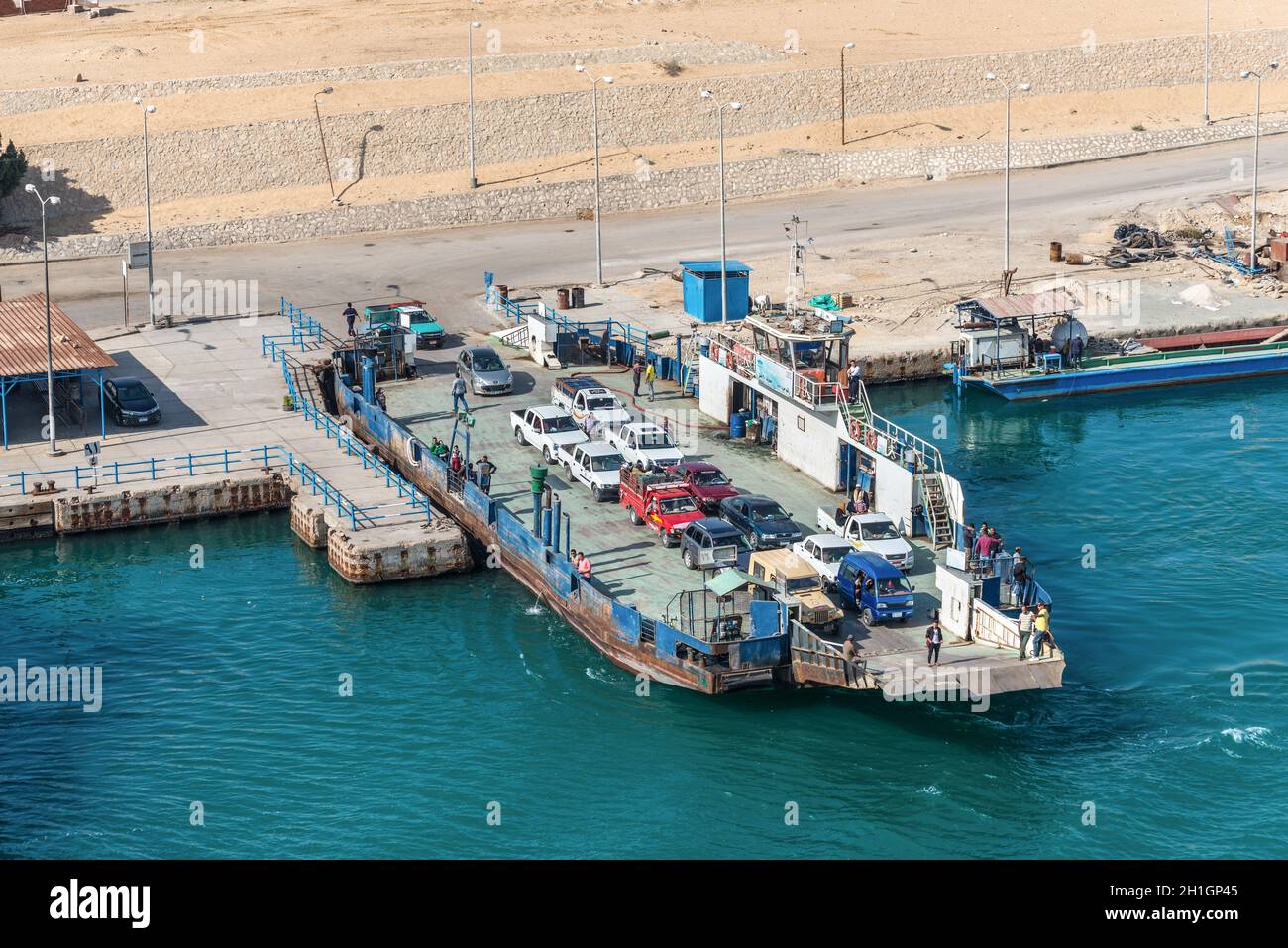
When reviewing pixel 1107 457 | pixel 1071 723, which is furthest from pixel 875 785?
pixel 1107 457

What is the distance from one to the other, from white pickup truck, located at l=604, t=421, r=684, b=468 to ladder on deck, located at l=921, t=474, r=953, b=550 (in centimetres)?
911

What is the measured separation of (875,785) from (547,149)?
75942 mm

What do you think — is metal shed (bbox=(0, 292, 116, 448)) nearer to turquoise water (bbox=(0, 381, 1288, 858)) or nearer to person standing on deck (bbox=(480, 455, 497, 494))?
turquoise water (bbox=(0, 381, 1288, 858))

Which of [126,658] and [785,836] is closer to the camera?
[785,836]

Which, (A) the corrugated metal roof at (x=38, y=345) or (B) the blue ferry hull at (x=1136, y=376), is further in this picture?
(B) the blue ferry hull at (x=1136, y=376)

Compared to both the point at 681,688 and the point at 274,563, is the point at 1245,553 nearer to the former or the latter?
the point at 681,688

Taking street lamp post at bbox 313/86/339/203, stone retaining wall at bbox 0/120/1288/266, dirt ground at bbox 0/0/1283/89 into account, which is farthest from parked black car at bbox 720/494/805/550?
dirt ground at bbox 0/0/1283/89

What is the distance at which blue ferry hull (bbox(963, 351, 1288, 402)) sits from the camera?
253 feet

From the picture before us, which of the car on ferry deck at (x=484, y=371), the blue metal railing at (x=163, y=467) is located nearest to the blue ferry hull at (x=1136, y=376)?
the car on ferry deck at (x=484, y=371)

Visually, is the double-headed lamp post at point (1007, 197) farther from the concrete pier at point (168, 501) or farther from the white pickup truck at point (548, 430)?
the concrete pier at point (168, 501)

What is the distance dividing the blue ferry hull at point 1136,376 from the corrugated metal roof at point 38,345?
36252 millimetres

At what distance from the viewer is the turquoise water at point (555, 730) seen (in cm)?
4131

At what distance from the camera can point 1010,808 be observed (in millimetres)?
42031

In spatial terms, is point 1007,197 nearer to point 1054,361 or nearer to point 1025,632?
point 1054,361
